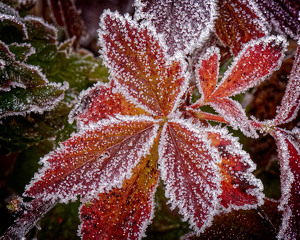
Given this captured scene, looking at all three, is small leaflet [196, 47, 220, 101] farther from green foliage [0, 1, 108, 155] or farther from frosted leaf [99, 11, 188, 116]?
green foliage [0, 1, 108, 155]

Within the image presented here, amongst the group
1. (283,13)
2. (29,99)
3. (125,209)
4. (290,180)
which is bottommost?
(290,180)

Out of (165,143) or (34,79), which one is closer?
(165,143)

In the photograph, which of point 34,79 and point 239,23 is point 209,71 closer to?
point 239,23

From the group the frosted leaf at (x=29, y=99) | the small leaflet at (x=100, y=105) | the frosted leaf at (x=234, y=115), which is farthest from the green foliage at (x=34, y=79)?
the frosted leaf at (x=234, y=115)

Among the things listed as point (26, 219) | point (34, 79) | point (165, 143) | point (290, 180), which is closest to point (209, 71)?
point (165, 143)

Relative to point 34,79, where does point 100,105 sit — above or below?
below

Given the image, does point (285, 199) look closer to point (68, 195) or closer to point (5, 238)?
point (68, 195)

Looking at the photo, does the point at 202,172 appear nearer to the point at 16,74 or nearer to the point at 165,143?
the point at 165,143
